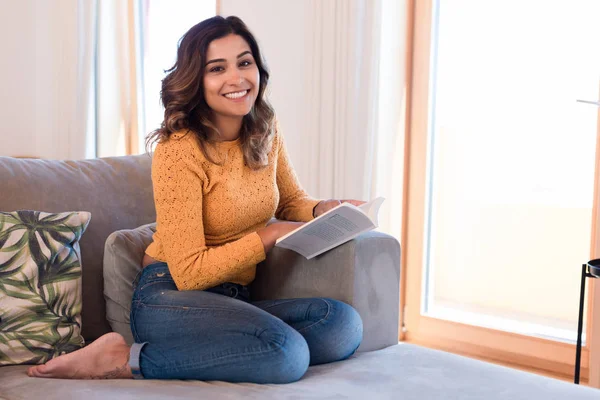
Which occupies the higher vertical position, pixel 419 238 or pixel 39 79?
pixel 39 79

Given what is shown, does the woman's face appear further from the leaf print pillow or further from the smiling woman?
the leaf print pillow

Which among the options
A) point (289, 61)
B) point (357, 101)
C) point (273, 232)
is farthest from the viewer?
point (289, 61)

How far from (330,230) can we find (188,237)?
35 centimetres

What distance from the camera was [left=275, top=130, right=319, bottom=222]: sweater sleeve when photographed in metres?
2.19

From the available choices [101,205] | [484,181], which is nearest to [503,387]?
[101,205]

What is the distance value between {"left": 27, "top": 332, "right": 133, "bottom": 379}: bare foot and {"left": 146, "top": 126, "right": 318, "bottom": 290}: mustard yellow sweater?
0.24 metres

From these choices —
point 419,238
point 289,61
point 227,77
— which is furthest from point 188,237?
point 289,61

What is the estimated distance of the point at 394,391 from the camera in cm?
154

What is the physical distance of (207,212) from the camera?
191 centimetres

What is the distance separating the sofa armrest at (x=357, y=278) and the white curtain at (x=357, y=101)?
3.93ft

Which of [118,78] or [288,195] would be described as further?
[118,78]

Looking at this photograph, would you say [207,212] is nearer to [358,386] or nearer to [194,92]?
[194,92]

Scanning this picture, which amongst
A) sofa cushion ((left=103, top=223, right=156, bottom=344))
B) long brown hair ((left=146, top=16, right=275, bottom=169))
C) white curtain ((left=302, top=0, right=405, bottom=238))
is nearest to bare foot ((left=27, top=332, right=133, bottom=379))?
sofa cushion ((left=103, top=223, right=156, bottom=344))

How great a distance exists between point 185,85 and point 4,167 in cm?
54
